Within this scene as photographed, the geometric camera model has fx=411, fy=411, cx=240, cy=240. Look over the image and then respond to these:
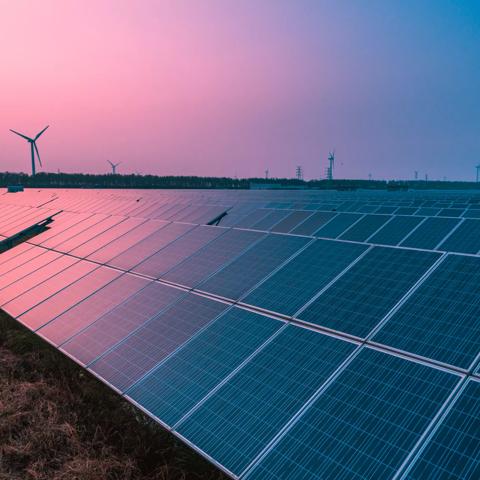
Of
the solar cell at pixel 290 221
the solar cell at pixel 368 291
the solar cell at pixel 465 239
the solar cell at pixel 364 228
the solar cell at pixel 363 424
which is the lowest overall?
the solar cell at pixel 290 221

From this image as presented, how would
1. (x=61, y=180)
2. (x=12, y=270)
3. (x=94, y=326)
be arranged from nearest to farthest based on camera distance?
(x=94, y=326) → (x=12, y=270) → (x=61, y=180)

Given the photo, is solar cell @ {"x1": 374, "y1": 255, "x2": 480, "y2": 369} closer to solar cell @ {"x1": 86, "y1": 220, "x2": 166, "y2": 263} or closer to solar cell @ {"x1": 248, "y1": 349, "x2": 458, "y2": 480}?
solar cell @ {"x1": 248, "y1": 349, "x2": 458, "y2": 480}

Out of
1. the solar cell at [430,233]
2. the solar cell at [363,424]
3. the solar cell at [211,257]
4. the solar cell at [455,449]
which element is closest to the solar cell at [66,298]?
the solar cell at [211,257]

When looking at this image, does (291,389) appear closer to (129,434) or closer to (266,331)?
(266,331)

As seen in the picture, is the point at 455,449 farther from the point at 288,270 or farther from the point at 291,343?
the point at 288,270

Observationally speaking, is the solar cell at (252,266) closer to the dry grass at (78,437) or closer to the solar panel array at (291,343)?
the solar panel array at (291,343)

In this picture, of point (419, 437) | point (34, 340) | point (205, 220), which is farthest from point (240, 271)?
point (205, 220)

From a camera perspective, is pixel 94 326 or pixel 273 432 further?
pixel 94 326

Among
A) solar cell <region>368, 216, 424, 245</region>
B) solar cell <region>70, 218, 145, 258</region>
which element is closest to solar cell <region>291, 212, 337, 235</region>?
solar cell <region>368, 216, 424, 245</region>
